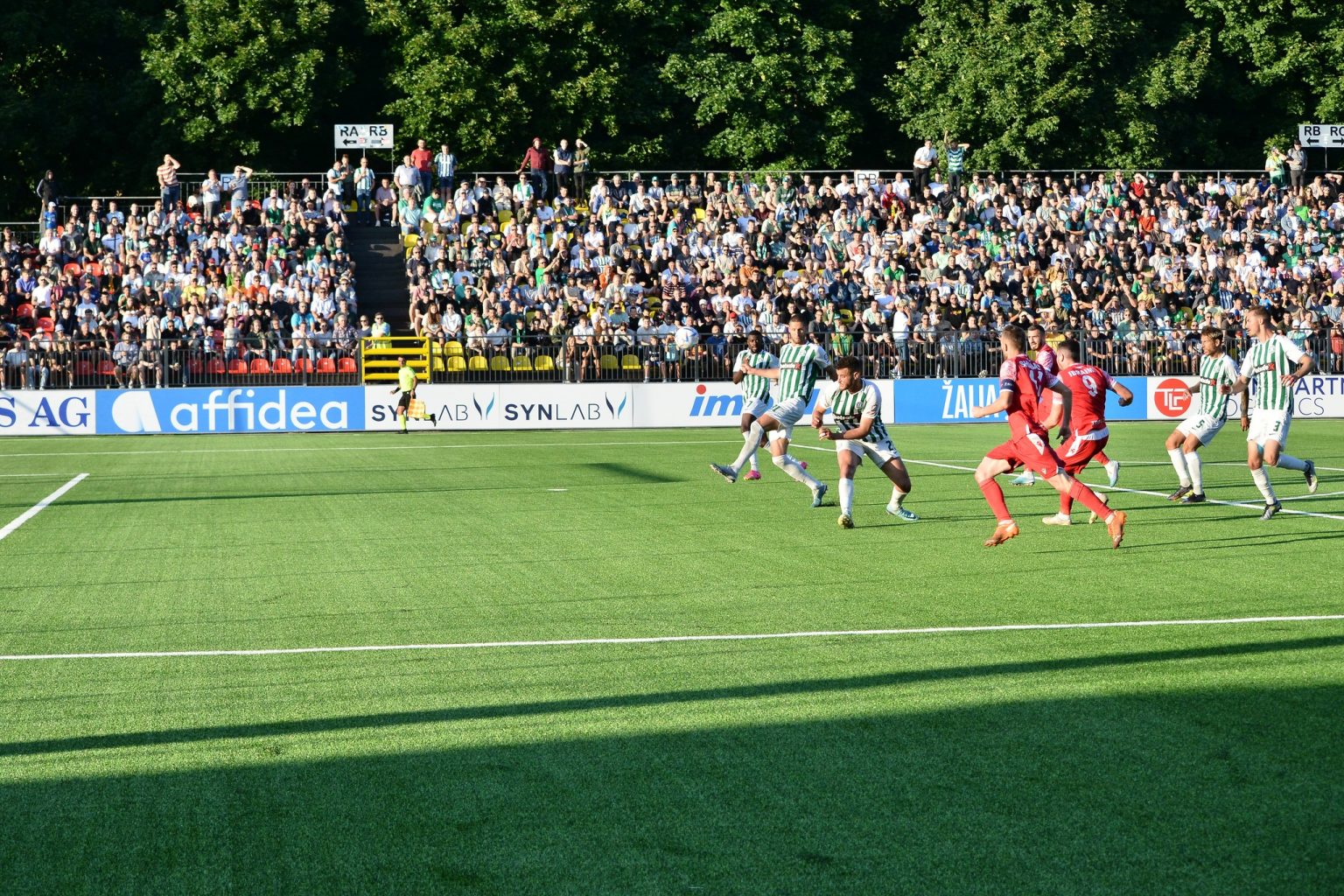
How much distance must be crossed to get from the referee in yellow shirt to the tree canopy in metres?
19.0

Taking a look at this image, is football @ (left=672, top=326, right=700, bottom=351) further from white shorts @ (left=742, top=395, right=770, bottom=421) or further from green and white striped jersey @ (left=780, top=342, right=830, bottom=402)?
green and white striped jersey @ (left=780, top=342, right=830, bottom=402)

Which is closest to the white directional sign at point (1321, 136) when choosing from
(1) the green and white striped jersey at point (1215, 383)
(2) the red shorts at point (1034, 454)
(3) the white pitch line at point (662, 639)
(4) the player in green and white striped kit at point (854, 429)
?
(1) the green and white striped jersey at point (1215, 383)

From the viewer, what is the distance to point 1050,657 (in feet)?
25.5

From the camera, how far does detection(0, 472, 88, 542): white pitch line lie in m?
14.2

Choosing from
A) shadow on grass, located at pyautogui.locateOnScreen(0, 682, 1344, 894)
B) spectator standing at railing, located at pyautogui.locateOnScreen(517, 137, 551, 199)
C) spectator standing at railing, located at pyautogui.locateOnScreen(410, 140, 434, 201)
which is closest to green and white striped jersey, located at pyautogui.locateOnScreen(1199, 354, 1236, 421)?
shadow on grass, located at pyautogui.locateOnScreen(0, 682, 1344, 894)

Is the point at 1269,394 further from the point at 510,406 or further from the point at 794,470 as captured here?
the point at 510,406

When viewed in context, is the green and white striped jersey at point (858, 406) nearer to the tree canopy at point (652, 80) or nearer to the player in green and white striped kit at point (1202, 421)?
the player in green and white striped kit at point (1202, 421)

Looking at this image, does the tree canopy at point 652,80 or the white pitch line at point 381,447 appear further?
the tree canopy at point 652,80

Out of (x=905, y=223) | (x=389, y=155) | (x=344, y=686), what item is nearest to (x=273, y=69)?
(x=389, y=155)

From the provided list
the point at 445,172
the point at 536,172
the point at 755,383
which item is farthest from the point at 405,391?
the point at 755,383

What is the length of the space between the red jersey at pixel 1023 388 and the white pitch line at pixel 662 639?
3752mm

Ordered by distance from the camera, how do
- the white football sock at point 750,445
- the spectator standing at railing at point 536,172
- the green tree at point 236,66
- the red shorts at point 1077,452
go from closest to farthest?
the red shorts at point 1077,452 < the white football sock at point 750,445 < the spectator standing at railing at point 536,172 < the green tree at point 236,66

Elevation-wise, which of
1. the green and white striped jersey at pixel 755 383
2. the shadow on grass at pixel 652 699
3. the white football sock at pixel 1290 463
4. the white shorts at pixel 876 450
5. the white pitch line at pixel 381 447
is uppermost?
the green and white striped jersey at pixel 755 383

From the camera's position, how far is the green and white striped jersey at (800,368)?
54.9ft
